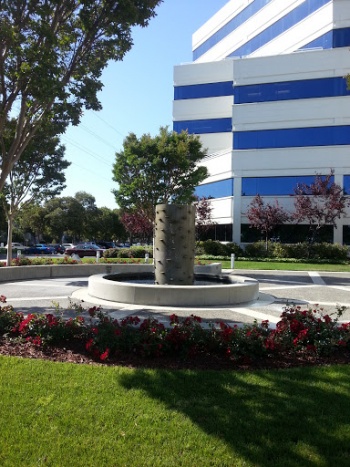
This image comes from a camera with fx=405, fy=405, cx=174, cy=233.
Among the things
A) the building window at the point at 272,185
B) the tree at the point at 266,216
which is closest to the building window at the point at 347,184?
the building window at the point at 272,185

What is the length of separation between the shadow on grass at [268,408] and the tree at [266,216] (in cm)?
2515

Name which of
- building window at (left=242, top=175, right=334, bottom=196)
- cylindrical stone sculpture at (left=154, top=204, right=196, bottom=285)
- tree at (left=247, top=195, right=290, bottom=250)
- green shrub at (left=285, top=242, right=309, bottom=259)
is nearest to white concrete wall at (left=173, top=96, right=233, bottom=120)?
building window at (left=242, top=175, right=334, bottom=196)

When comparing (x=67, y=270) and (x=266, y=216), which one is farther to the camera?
(x=266, y=216)

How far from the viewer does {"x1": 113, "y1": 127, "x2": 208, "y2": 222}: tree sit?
23062mm

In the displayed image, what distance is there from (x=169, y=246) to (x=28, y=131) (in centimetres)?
459

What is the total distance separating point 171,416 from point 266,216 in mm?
26883

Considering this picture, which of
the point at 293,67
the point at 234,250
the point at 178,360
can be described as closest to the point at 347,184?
the point at 234,250

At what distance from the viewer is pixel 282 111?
31.8 m

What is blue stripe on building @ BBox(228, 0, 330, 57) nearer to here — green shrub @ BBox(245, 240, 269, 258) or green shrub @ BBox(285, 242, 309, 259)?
green shrub @ BBox(285, 242, 309, 259)

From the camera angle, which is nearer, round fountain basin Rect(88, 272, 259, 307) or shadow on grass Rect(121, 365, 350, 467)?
shadow on grass Rect(121, 365, 350, 467)

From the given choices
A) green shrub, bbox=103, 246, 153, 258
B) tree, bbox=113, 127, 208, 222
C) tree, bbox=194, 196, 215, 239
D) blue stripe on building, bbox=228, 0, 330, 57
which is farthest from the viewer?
tree, bbox=194, 196, 215, 239

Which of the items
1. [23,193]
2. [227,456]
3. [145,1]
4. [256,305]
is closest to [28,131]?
[145,1]

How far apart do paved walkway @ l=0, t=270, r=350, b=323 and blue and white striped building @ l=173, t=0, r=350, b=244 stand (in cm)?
1625

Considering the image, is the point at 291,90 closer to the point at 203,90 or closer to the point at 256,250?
the point at 203,90
